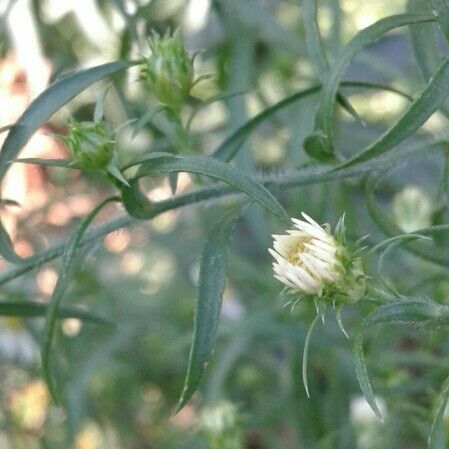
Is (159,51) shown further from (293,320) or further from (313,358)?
(313,358)

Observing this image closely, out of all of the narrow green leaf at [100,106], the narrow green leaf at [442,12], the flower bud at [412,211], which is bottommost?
the flower bud at [412,211]

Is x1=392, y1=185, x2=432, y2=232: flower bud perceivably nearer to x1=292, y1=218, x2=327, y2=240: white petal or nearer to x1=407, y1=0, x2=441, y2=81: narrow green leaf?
x1=407, y1=0, x2=441, y2=81: narrow green leaf

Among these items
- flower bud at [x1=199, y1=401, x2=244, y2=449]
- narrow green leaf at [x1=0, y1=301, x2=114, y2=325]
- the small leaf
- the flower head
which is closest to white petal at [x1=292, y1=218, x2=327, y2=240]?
the flower head

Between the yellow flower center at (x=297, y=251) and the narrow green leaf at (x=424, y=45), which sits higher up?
the narrow green leaf at (x=424, y=45)

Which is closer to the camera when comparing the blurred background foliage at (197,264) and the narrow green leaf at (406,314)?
the narrow green leaf at (406,314)

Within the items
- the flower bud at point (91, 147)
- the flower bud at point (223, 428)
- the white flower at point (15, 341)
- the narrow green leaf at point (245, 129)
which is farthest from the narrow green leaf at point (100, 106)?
the white flower at point (15, 341)

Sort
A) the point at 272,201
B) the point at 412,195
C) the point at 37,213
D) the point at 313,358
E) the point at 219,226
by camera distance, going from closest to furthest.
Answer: the point at 272,201 → the point at 219,226 → the point at 412,195 → the point at 313,358 → the point at 37,213

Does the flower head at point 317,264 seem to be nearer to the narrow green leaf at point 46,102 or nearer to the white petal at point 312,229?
the white petal at point 312,229

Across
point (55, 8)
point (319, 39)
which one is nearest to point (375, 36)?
point (319, 39)
